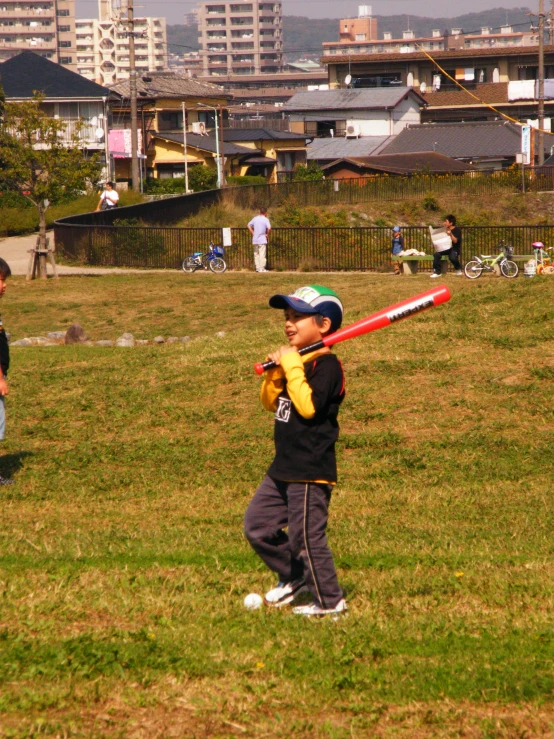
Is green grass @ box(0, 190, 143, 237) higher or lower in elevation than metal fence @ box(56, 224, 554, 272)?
higher

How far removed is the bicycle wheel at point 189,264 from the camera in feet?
94.7

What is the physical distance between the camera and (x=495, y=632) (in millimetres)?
4723

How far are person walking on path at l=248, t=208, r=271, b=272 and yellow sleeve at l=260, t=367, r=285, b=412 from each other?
76.4ft

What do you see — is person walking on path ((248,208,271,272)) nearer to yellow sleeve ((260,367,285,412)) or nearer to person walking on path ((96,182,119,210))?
person walking on path ((96,182,119,210))

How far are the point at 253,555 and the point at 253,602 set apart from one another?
1254mm

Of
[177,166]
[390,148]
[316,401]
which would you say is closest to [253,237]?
[316,401]

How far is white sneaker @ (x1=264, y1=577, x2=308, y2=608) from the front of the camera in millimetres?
5184

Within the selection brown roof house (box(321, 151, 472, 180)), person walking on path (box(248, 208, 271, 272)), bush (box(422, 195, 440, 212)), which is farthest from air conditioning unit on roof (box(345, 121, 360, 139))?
person walking on path (box(248, 208, 271, 272))

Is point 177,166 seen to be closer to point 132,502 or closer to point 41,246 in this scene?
point 41,246

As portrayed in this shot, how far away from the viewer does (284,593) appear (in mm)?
5199

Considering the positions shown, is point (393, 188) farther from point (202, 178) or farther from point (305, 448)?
point (305, 448)

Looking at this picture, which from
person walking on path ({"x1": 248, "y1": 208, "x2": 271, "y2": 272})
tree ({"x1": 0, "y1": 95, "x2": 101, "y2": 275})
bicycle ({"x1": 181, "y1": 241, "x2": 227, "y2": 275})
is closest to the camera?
person walking on path ({"x1": 248, "y1": 208, "x2": 271, "y2": 272})

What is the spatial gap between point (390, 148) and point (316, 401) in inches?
2649

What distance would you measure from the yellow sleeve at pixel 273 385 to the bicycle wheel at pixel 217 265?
79.1ft
